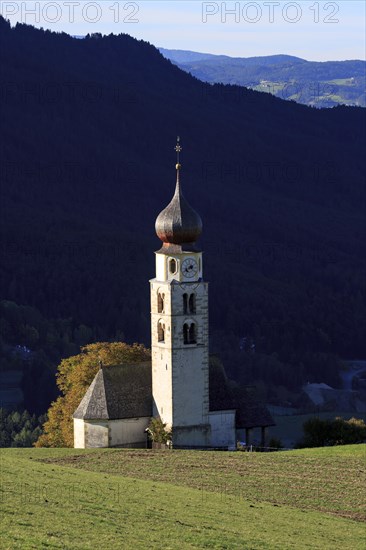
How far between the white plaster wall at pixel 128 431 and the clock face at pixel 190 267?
7520 millimetres

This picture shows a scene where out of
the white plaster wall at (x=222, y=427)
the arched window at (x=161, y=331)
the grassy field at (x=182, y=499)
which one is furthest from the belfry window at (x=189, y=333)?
the grassy field at (x=182, y=499)

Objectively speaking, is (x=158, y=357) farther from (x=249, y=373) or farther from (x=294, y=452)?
(x=249, y=373)

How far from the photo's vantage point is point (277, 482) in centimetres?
6022

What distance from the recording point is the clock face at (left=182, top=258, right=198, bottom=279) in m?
72.7

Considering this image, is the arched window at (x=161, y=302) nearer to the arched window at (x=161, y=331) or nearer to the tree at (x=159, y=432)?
the arched window at (x=161, y=331)

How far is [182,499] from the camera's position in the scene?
5222 cm

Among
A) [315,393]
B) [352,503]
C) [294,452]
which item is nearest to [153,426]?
[294,452]

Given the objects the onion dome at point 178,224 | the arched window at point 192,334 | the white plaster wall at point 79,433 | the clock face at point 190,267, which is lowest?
the white plaster wall at point 79,433

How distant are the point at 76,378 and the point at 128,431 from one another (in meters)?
6.34

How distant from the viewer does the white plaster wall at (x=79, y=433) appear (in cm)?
7300

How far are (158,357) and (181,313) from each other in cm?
255

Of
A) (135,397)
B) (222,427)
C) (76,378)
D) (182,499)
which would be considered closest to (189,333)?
(135,397)

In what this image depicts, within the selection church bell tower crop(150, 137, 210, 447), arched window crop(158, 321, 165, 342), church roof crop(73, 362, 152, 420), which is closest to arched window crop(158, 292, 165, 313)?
church bell tower crop(150, 137, 210, 447)

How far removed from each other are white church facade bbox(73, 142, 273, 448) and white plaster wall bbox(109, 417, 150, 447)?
5 centimetres
